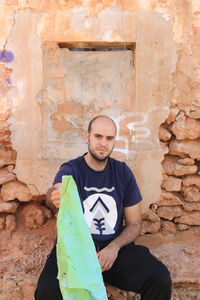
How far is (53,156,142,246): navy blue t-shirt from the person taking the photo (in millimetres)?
2750

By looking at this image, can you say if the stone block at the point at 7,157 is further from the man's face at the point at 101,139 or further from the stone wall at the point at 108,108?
the man's face at the point at 101,139

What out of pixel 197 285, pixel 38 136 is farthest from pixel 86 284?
pixel 38 136

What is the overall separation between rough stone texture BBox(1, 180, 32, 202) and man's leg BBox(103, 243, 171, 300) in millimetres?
1191

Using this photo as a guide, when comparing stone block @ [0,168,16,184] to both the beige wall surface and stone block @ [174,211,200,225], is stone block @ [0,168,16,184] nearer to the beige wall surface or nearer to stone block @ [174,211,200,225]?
the beige wall surface

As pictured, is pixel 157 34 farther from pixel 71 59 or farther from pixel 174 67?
pixel 71 59

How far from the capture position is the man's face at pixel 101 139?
107 inches

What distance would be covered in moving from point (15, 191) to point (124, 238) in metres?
1.26

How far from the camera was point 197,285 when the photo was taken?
3.23m

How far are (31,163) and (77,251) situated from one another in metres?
1.35

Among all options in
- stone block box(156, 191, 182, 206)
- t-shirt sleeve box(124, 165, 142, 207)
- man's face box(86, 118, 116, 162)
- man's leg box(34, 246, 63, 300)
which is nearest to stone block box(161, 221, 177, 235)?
stone block box(156, 191, 182, 206)

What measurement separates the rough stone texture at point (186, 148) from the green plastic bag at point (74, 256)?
1383 mm

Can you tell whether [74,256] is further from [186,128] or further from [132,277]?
[186,128]

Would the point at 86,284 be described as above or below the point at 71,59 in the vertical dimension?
below

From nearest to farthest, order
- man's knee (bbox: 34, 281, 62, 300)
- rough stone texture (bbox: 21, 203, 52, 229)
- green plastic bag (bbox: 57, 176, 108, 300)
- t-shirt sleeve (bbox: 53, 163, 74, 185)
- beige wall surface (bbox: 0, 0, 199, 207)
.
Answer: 1. green plastic bag (bbox: 57, 176, 108, 300)
2. man's knee (bbox: 34, 281, 62, 300)
3. t-shirt sleeve (bbox: 53, 163, 74, 185)
4. beige wall surface (bbox: 0, 0, 199, 207)
5. rough stone texture (bbox: 21, 203, 52, 229)
